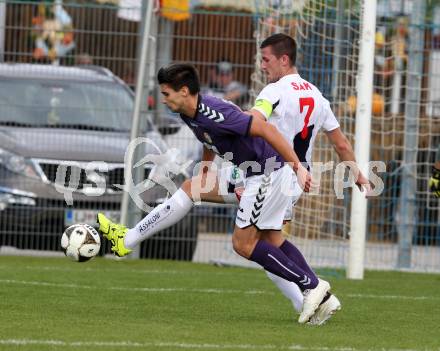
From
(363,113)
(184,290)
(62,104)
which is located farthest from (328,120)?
(62,104)

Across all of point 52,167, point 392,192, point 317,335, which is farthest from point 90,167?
point 317,335

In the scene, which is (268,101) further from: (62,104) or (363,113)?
(62,104)

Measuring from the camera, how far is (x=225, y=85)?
558 inches

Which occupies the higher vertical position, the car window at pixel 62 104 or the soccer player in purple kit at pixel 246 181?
the car window at pixel 62 104


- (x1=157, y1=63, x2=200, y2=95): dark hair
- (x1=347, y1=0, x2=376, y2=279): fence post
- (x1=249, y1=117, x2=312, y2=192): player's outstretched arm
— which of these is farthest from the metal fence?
(x1=249, y1=117, x2=312, y2=192): player's outstretched arm

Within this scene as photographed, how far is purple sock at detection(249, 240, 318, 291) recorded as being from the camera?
8586 millimetres

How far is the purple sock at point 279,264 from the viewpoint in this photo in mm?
8586

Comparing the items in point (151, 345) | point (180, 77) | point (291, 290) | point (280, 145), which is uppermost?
point (180, 77)

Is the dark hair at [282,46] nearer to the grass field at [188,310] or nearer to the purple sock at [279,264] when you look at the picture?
the purple sock at [279,264]

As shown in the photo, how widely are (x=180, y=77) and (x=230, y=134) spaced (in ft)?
1.61

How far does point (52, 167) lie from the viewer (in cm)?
1369

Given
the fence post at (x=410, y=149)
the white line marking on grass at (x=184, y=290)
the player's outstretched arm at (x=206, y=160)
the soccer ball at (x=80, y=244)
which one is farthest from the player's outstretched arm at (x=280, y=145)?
the fence post at (x=410, y=149)

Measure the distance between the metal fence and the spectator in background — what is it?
15 mm

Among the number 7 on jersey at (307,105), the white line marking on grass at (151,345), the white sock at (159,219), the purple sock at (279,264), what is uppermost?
the number 7 on jersey at (307,105)
